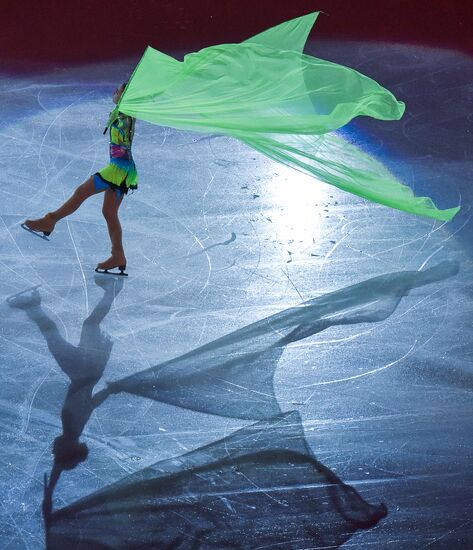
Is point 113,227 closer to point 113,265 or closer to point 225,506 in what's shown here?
point 113,265

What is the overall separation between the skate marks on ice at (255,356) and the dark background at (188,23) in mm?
5267

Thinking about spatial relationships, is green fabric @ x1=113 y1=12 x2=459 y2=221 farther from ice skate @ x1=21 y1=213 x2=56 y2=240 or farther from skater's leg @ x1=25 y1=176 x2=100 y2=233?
ice skate @ x1=21 y1=213 x2=56 y2=240

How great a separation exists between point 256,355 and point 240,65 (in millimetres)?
2169

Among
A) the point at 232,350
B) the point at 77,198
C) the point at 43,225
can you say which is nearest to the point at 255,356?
the point at 232,350

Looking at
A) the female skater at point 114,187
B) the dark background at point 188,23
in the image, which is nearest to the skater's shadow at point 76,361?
the female skater at point 114,187

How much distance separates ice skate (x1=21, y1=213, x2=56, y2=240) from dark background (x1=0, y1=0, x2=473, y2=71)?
414 cm

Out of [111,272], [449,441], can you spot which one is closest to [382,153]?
[111,272]

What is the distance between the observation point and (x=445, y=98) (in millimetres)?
11016

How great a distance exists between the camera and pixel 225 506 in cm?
577

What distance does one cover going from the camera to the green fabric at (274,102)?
710cm

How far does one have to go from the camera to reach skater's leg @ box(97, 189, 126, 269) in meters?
7.71

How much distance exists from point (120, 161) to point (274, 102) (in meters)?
1.24

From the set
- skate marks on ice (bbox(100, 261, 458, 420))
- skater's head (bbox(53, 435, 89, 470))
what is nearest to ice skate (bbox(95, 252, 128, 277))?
skate marks on ice (bbox(100, 261, 458, 420))

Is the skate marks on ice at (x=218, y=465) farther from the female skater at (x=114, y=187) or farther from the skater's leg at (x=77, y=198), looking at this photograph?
the skater's leg at (x=77, y=198)
